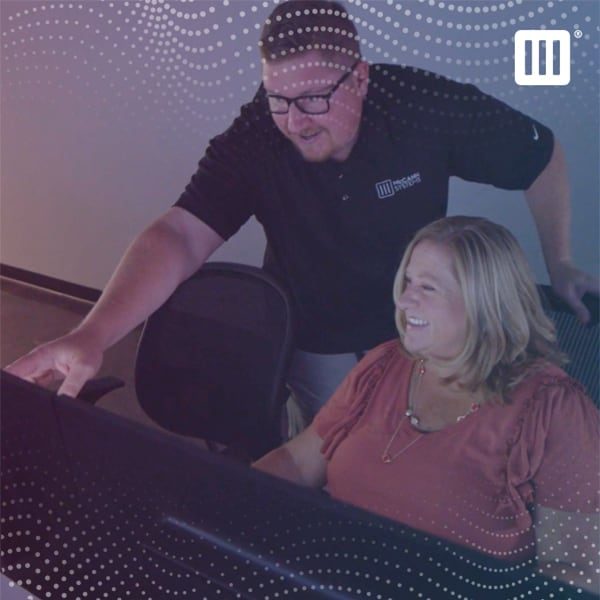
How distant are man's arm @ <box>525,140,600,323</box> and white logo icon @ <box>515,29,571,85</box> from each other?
500mm

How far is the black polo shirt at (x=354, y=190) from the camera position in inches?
45.8

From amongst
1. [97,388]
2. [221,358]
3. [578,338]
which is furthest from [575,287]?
[97,388]

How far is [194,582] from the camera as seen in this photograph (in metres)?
0.48

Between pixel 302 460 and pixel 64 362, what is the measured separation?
39 cm

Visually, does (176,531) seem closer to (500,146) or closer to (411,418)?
(411,418)

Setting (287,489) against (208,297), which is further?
(208,297)

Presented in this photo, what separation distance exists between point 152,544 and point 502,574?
0.21m

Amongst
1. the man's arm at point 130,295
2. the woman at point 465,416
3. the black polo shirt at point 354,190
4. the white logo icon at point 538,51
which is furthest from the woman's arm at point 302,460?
the white logo icon at point 538,51

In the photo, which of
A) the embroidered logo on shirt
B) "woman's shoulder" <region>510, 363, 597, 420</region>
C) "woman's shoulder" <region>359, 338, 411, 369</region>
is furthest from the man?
"woman's shoulder" <region>359, 338, 411, 369</region>

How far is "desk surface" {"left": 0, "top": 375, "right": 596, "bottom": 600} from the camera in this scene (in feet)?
1.30

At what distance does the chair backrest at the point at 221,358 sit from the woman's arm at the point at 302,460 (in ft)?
0.65

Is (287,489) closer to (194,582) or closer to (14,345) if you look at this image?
(194,582)

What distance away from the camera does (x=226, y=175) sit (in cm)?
128

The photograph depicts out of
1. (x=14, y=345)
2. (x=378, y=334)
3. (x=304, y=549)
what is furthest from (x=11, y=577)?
(x=14, y=345)
